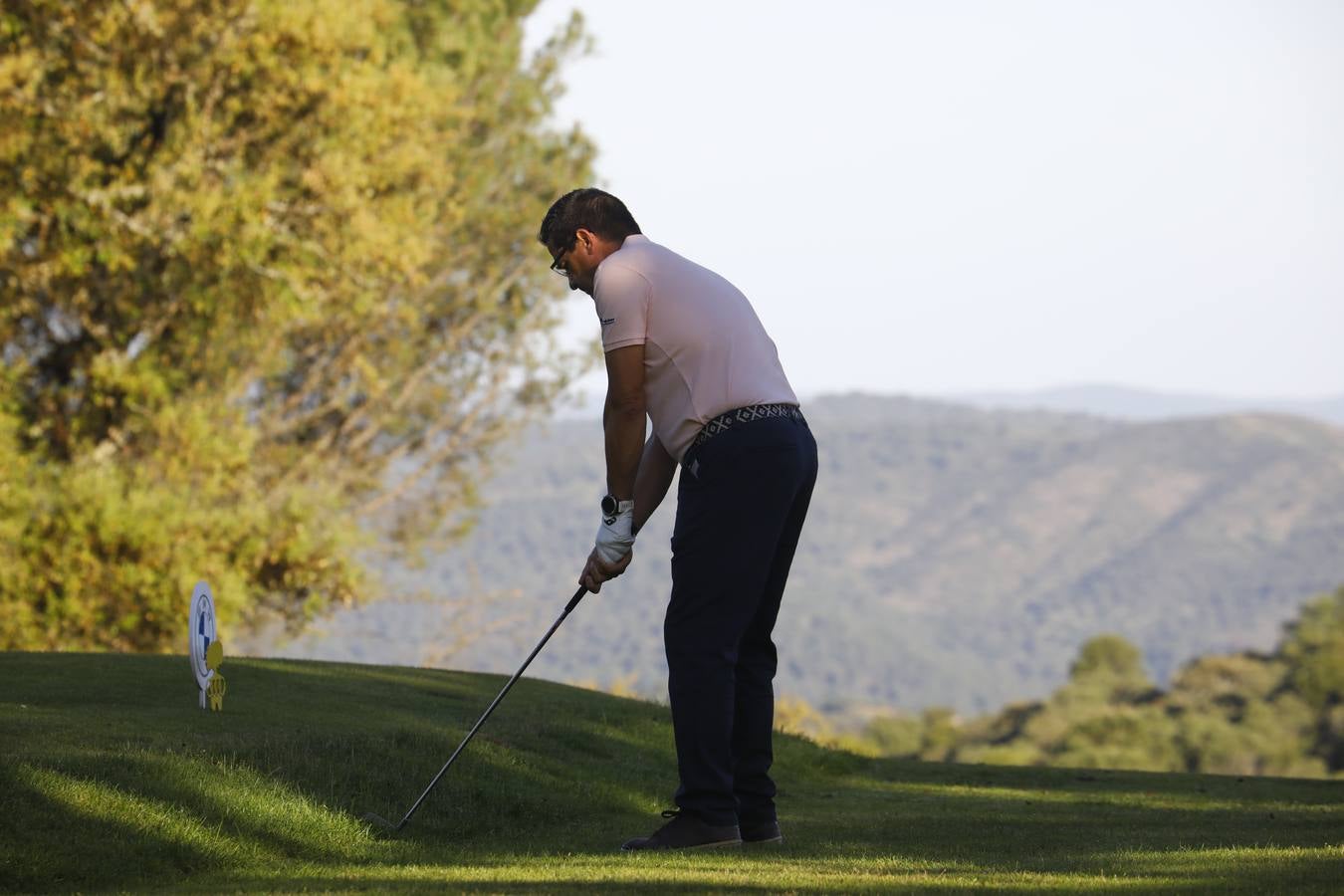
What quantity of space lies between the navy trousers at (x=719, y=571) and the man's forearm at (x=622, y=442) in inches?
8.8

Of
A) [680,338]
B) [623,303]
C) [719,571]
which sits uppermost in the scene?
[623,303]

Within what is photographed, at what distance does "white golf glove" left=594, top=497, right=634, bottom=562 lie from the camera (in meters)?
7.42

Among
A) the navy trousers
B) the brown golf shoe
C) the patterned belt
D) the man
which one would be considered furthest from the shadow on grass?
the patterned belt

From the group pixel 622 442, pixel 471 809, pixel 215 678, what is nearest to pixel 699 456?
pixel 622 442

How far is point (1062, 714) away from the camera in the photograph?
98.8m

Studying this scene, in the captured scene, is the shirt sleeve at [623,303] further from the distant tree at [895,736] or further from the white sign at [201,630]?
the distant tree at [895,736]

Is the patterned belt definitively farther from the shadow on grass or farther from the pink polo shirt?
the shadow on grass

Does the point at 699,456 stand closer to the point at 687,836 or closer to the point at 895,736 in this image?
the point at 687,836

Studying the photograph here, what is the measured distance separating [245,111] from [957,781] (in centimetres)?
1610

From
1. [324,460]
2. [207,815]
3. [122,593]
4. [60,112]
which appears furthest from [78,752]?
[324,460]

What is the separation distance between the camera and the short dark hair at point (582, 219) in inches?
294

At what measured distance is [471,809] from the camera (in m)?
8.56

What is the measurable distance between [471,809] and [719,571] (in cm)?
216

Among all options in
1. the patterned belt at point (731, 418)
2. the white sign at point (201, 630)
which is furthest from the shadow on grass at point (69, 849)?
the patterned belt at point (731, 418)
